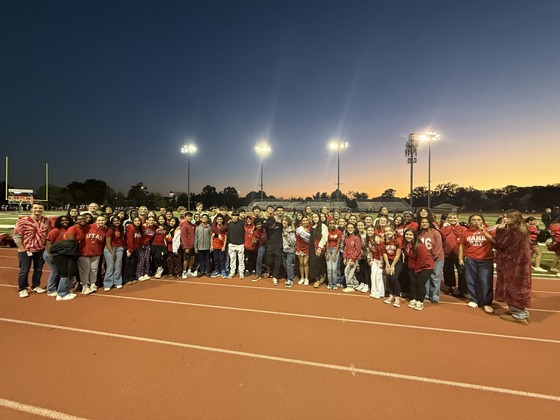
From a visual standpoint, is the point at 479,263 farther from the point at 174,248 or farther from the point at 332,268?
the point at 174,248

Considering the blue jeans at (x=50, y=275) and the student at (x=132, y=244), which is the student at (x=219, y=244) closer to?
the student at (x=132, y=244)

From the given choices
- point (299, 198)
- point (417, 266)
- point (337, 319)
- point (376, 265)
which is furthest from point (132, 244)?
point (299, 198)

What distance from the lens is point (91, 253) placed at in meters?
6.26

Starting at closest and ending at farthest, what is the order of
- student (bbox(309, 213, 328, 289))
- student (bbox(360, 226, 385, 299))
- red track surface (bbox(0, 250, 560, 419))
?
red track surface (bbox(0, 250, 560, 419)) → student (bbox(360, 226, 385, 299)) → student (bbox(309, 213, 328, 289))

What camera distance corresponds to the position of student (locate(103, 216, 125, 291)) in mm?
6623

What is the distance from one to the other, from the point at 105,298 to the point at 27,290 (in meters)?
1.93

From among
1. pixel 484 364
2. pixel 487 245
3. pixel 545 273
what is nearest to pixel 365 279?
pixel 487 245

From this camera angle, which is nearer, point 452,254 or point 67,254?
point 67,254

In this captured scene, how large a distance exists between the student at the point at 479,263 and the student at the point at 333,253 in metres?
2.81

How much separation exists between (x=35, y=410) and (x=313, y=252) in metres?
5.85

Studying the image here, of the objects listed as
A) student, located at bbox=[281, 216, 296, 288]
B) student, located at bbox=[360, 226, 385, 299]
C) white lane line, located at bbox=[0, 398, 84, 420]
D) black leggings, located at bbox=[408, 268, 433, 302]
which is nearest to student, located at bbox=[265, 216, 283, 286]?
student, located at bbox=[281, 216, 296, 288]

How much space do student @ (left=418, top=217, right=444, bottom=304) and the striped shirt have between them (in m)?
8.55

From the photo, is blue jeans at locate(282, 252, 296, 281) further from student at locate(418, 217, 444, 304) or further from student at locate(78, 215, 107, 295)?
student at locate(78, 215, 107, 295)

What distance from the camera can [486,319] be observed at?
516 cm
